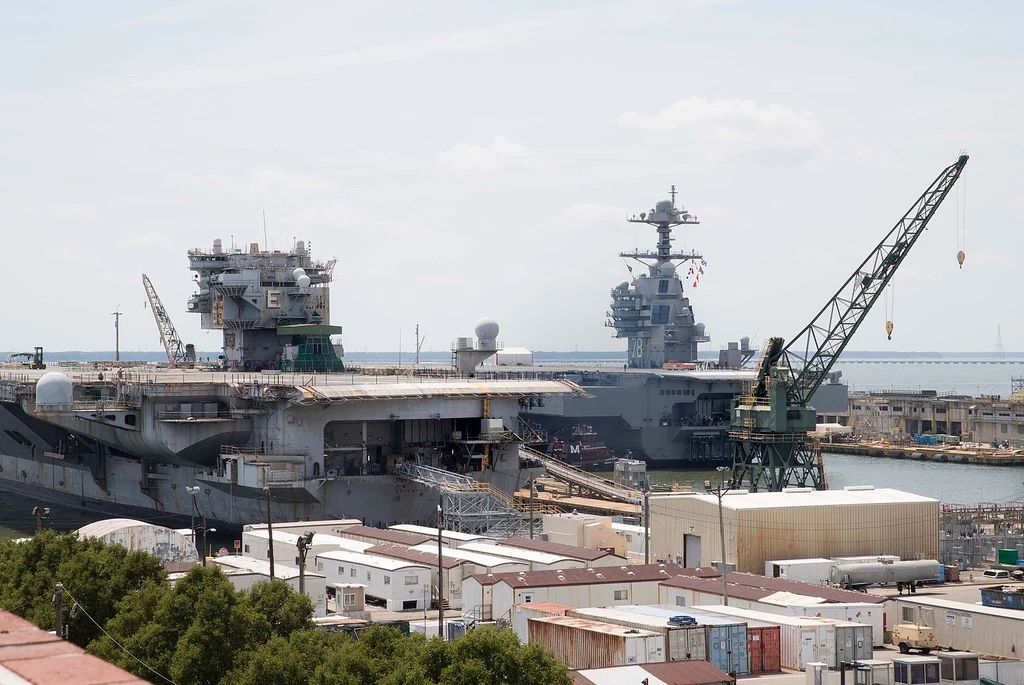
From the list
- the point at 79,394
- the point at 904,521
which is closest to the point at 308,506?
the point at 79,394

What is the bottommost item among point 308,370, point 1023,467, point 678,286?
point 1023,467

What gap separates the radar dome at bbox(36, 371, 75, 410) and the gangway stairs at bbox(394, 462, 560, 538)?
489 inches

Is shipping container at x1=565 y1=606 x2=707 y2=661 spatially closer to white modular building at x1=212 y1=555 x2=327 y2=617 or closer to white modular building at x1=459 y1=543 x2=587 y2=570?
white modular building at x1=459 y1=543 x2=587 y2=570

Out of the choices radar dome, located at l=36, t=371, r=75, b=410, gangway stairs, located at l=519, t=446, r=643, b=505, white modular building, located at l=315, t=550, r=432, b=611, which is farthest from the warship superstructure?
white modular building, located at l=315, t=550, r=432, b=611

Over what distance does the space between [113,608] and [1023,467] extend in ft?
243

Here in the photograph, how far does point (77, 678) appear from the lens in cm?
1205

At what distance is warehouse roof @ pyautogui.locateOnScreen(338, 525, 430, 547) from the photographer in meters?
38.0

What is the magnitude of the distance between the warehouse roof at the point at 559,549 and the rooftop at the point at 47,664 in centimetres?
2230

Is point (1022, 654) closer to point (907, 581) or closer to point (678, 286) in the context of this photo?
point (907, 581)

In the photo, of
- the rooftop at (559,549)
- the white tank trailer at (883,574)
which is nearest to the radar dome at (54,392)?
the rooftop at (559,549)

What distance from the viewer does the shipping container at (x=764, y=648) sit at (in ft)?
86.4

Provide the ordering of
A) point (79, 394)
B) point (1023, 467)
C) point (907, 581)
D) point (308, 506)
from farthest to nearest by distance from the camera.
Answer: point (1023, 467) → point (79, 394) → point (308, 506) → point (907, 581)

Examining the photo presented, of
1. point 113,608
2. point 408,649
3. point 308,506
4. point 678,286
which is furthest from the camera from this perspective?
point 678,286

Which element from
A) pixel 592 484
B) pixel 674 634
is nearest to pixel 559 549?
pixel 674 634
